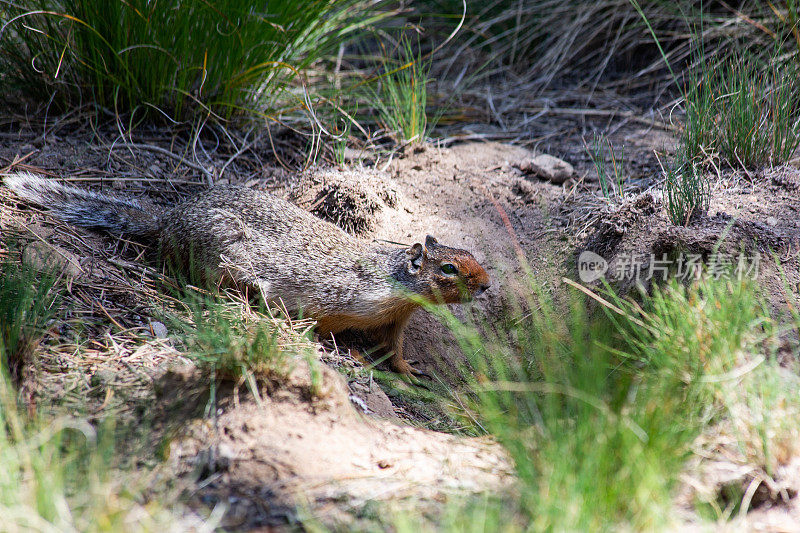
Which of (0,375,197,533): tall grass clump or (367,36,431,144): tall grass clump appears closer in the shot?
(0,375,197,533): tall grass clump

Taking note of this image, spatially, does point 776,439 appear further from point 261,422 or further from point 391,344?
point 391,344

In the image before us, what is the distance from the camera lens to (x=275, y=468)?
86.5 inches

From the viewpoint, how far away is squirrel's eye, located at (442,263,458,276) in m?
3.66

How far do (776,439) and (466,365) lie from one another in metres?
2.08

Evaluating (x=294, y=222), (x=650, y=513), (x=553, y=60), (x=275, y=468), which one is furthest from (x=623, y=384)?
(x=553, y=60)

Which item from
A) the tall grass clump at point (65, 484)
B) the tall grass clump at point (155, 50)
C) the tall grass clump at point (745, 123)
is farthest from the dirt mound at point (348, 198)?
the tall grass clump at point (65, 484)

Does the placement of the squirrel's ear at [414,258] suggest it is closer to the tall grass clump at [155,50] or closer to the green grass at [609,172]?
the green grass at [609,172]

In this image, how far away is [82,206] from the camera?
3.83 metres

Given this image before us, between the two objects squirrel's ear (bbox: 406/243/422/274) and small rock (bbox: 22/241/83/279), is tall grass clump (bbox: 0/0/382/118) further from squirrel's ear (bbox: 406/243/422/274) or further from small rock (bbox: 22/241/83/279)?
squirrel's ear (bbox: 406/243/422/274)

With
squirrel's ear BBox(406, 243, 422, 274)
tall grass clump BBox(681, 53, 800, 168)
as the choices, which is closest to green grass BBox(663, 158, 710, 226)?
tall grass clump BBox(681, 53, 800, 168)

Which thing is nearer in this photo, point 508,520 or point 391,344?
point 508,520

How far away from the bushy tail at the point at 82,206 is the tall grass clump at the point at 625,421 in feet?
7.81

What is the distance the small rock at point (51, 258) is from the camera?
3209 mm

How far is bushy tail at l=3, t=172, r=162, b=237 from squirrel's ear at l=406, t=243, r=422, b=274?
1.54 metres
